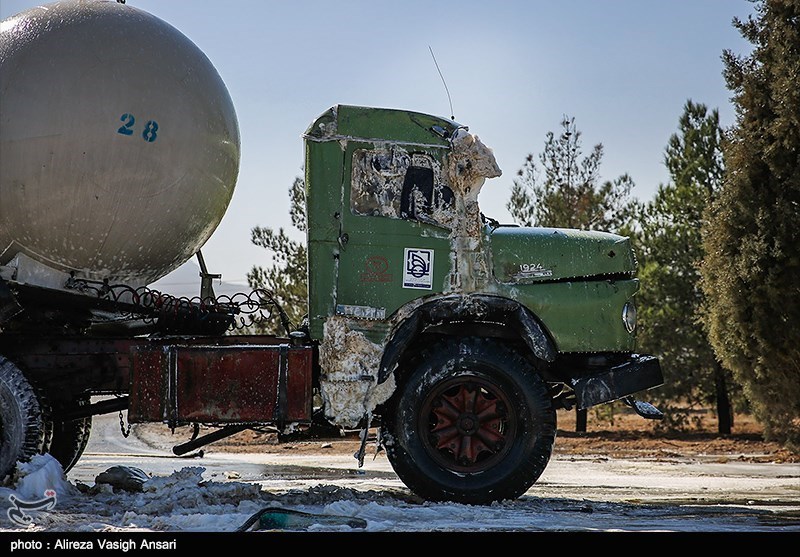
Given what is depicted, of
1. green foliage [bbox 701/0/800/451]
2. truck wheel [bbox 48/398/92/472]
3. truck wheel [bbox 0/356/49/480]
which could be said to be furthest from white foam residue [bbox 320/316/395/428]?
green foliage [bbox 701/0/800/451]

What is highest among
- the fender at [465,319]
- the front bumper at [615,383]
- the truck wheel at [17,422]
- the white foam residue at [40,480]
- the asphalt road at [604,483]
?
the fender at [465,319]

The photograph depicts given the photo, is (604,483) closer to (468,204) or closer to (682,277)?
(468,204)

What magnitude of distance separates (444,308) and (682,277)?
1380 cm

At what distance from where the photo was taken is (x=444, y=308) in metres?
7.31

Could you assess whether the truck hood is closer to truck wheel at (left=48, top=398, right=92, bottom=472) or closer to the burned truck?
the burned truck

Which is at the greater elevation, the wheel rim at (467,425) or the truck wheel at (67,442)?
the wheel rim at (467,425)

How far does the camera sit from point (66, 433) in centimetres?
930

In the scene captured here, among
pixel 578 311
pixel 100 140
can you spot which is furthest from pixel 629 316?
pixel 100 140

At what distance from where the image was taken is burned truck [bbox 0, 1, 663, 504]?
23.8 feet

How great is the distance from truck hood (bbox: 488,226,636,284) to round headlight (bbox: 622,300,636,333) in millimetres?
268

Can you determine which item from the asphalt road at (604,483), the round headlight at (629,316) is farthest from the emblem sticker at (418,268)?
the asphalt road at (604,483)

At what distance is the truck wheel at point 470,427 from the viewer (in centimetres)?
718

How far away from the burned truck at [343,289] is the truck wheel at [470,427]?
0.6 inches

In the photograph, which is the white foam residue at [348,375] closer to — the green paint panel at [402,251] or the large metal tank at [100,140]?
the green paint panel at [402,251]
